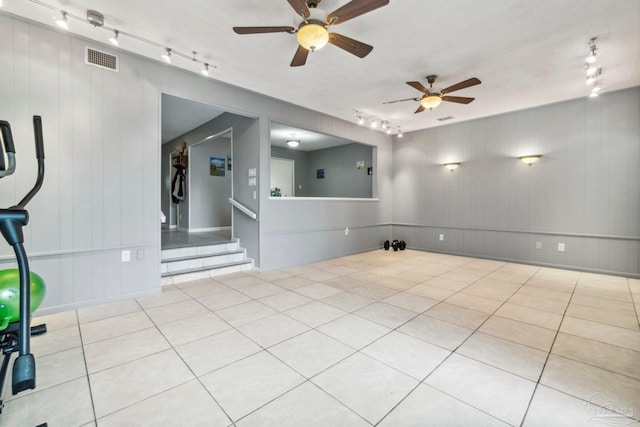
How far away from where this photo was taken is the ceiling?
2570 mm

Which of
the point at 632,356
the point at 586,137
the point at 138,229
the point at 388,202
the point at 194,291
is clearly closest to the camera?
the point at 632,356

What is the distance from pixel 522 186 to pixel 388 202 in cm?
294

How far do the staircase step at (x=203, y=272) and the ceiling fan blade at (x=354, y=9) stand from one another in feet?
12.4

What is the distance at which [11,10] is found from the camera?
8.59ft

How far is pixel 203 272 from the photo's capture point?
4305 millimetres

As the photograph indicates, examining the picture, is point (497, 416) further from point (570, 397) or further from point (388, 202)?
point (388, 202)

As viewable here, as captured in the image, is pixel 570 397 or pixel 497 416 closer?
pixel 497 416

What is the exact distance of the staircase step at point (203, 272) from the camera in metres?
3.99

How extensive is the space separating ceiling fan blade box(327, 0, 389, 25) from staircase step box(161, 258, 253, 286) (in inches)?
148

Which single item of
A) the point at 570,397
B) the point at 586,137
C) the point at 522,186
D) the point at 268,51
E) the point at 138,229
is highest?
the point at 268,51

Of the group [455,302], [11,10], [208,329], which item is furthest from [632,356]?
[11,10]

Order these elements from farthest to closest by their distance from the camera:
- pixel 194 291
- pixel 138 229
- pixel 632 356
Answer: pixel 194 291 → pixel 138 229 → pixel 632 356

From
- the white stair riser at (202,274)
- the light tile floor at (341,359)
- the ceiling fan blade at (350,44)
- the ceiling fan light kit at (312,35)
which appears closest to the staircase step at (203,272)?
the white stair riser at (202,274)

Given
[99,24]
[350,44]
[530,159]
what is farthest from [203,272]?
[530,159]
